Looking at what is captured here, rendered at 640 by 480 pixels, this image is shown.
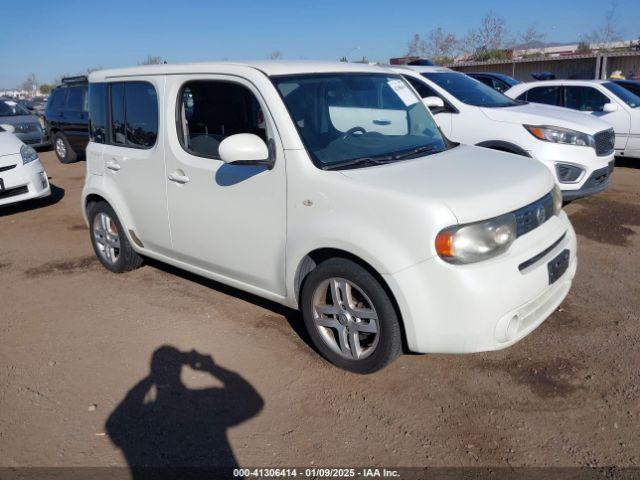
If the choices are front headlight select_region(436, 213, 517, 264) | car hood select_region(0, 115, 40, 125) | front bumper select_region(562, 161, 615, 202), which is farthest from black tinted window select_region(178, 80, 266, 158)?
car hood select_region(0, 115, 40, 125)

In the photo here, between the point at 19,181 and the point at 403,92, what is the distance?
6.18 m

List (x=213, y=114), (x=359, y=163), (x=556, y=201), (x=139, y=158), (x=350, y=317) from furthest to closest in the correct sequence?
(x=139, y=158) → (x=213, y=114) → (x=556, y=201) → (x=359, y=163) → (x=350, y=317)

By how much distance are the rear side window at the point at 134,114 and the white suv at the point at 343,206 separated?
17mm

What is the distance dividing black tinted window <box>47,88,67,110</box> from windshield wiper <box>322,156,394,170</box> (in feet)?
39.0

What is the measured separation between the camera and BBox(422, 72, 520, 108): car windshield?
7.30 metres

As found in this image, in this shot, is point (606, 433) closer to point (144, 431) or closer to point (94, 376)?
point (144, 431)

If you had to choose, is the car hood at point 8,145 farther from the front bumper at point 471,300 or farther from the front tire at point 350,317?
the front bumper at point 471,300

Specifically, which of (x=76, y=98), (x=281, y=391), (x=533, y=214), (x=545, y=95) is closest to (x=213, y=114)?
(x=281, y=391)

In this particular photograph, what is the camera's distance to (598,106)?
9.50 m

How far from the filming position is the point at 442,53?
39.7 meters

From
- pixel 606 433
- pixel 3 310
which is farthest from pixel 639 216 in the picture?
pixel 3 310

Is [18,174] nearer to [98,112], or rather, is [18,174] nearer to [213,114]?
[98,112]

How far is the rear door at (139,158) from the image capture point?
4305mm

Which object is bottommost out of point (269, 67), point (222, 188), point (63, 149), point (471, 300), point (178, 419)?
point (178, 419)
